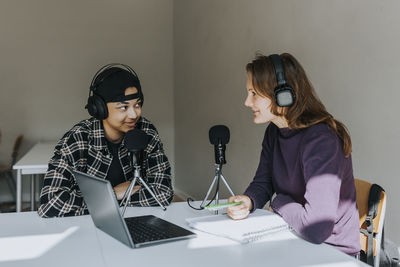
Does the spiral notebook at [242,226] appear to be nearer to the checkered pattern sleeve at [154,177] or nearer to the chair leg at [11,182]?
the checkered pattern sleeve at [154,177]

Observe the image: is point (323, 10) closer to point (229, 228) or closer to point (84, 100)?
point (229, 228)

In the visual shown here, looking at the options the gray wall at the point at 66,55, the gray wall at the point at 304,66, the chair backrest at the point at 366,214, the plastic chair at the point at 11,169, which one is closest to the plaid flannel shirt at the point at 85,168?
the chair backrest at the point at 366,214

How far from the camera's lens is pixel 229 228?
142 centimetres

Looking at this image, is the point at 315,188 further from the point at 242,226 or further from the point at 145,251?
the point at 145,251

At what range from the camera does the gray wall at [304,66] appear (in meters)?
2.07

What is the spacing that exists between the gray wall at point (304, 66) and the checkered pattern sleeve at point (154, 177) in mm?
1042

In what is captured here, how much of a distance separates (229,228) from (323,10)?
1.64 meters

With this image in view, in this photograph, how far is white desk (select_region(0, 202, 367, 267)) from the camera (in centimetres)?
117

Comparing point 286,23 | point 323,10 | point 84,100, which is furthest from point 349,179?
point 84,100

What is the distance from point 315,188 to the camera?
4.49 ft

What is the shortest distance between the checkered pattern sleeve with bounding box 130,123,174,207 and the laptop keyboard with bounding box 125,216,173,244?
23cm

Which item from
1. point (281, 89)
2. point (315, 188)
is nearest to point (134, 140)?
point (281, 89)

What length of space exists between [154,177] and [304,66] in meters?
1.29

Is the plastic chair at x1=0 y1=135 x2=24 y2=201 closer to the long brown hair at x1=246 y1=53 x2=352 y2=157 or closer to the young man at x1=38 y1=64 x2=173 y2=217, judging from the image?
the young man at x1=38 y1=64 x2=173 y2=217
